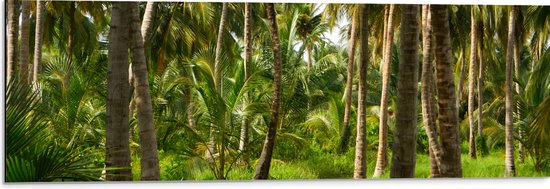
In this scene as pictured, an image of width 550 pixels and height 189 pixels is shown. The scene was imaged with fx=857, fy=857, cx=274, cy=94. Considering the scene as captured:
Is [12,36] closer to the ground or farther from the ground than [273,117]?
farther from the ground

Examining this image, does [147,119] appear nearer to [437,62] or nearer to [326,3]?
[326,3]

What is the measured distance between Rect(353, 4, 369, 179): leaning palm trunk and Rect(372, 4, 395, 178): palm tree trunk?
0.11 meters

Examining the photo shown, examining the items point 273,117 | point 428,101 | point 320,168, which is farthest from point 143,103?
point 428,101

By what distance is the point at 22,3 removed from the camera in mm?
5652

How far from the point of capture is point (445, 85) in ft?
19.1

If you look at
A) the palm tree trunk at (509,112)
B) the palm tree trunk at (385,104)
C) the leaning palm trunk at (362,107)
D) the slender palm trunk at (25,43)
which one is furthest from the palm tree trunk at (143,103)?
the palm tree trunk at (509,112)

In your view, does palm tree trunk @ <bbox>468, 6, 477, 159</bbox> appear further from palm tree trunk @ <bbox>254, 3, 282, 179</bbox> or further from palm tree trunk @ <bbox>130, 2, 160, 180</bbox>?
palm tree trunk @ <bbox>130, 2, 160, 180</bbox>

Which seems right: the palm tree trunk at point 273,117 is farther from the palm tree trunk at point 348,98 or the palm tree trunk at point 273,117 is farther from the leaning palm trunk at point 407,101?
the leaning palm trunk at point 407,101

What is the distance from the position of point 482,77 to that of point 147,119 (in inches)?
113

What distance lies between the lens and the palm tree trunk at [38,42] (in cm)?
571

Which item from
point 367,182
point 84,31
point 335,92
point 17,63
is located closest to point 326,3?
point 335,92

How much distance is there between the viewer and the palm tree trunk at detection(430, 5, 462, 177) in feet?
18.9

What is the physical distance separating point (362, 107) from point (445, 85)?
0.76m

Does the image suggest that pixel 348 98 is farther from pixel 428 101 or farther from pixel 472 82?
pixel 472 82
